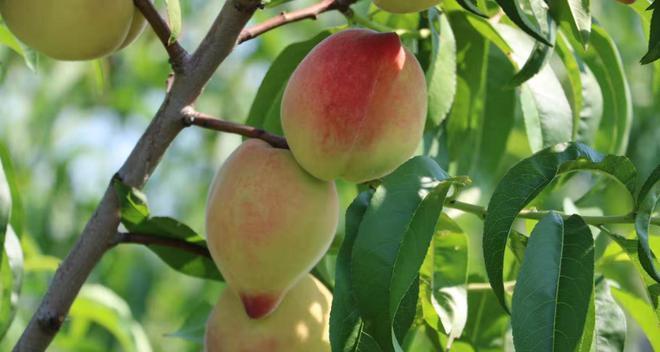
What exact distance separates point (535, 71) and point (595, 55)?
0.34 m

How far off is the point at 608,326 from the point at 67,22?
1.82 ft

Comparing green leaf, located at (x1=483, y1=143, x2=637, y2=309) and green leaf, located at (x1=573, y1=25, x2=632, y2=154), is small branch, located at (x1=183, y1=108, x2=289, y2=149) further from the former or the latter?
green leaf, located at (x1=573, y1=25, x2=632, y2=154)

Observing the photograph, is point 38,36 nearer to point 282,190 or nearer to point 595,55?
point 282,190

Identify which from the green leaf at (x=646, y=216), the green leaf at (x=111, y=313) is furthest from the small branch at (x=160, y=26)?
the green leaf at (x=111, y=313)

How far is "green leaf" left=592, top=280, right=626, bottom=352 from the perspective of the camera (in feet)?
3.18

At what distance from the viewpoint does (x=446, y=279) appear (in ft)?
3.59

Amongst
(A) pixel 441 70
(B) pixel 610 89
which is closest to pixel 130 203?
(A) pixel 441 70

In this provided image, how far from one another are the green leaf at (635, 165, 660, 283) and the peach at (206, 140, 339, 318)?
0.28m

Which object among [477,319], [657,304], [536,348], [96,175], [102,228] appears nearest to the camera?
[536,348]

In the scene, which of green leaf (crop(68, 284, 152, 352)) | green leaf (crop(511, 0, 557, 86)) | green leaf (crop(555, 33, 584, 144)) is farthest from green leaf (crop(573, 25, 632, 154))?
green leaf (crop(68, 284, 152, 352))

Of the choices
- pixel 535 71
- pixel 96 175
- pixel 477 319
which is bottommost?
pixel 96 175

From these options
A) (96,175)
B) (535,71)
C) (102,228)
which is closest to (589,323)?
(535,71)

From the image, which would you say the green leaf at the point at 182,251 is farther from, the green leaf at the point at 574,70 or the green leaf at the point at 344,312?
the green leaf at the point at 574,70

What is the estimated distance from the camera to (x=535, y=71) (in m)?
1.03
